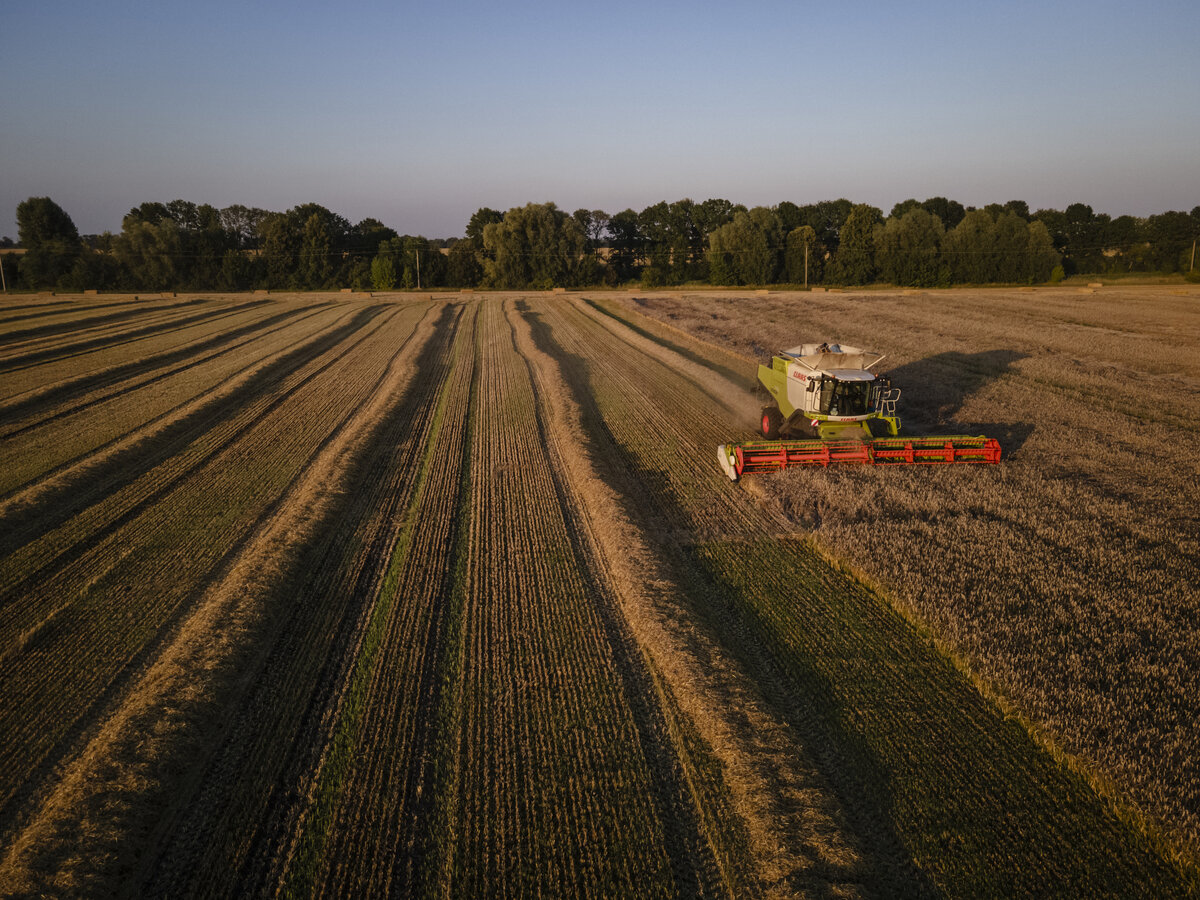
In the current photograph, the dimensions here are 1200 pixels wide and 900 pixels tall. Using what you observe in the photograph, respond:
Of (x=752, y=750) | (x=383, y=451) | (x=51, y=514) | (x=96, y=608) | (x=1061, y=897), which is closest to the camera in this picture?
(x=1061, y=897)

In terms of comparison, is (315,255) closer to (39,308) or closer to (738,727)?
(39,308)

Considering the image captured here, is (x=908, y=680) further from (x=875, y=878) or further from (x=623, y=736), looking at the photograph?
(x=623, y=736)

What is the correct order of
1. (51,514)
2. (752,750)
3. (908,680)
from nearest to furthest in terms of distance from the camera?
1. (752,750)
2. (908,680)
3. (51,514)

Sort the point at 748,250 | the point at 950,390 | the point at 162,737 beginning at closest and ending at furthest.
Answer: the point at 162,737
the point at 950,390
the point at 748,250

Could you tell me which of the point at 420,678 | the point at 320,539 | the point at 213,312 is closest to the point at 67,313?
the point at 213,312

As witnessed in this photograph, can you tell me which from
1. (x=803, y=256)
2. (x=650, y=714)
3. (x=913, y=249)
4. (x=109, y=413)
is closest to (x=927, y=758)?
(x=650, y=714)

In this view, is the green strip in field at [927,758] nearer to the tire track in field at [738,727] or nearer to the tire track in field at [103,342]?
the tire track in field at [738,727]
